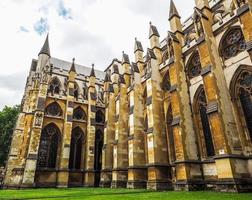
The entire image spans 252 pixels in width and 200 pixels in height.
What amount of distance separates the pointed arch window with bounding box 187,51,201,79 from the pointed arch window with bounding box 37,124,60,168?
16570 mm

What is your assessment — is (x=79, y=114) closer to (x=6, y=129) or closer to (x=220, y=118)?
(x=6, y=129)

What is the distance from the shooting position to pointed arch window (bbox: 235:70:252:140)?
12188mm

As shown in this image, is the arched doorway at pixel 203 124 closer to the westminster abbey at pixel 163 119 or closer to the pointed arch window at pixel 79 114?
the westminster abbey at pixel 163 119

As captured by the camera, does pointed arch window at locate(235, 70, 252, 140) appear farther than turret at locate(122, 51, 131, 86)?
No

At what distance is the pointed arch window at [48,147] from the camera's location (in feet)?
75.3

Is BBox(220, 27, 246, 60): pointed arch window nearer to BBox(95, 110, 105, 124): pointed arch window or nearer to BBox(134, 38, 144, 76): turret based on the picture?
BBox(134, 38, 144, 76): turret

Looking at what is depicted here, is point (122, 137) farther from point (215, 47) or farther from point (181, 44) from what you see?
point (215, 47)

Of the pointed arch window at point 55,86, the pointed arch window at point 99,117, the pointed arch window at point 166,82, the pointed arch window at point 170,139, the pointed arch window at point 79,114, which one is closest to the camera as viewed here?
the pointed arch window at point 170,139

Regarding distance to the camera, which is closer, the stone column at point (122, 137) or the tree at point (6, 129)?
the stone column at point (122, 137)

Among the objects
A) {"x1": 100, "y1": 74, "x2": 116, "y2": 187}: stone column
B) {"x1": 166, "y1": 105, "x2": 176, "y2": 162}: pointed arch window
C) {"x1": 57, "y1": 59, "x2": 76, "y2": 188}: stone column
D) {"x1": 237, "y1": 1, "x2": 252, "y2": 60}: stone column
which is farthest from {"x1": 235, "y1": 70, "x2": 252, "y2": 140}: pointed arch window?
{"x1": 57, "y1": 59, "x2": 76, "y2": 188}: stone column

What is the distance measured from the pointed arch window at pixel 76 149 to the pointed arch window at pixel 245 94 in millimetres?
19002

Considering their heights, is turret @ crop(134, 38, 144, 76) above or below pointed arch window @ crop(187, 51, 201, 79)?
above

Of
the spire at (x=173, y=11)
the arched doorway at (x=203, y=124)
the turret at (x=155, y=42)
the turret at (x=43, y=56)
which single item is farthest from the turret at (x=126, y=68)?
the turret at (x=43, y=56)

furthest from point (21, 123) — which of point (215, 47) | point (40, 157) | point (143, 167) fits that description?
point (215, 47)
